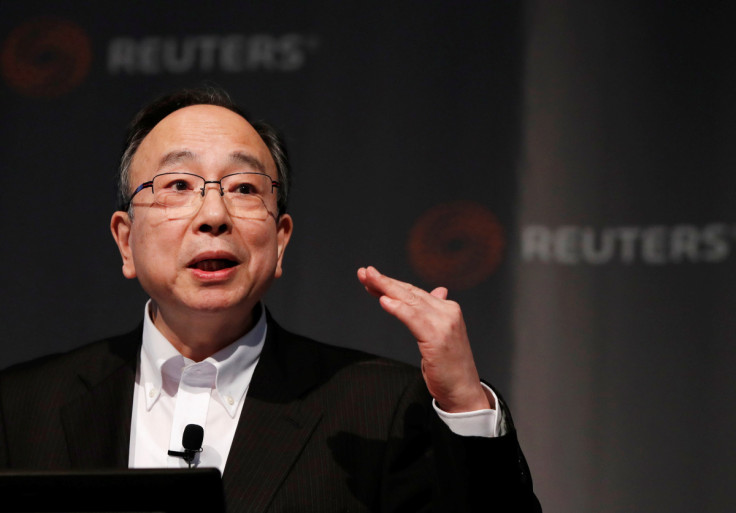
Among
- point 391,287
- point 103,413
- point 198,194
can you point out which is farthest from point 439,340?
point 103,413

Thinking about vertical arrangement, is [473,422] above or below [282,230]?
below

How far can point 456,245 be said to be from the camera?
274 cm

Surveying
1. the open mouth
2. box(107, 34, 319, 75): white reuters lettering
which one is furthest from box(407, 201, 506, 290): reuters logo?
the open mouth

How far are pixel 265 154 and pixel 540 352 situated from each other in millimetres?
1112

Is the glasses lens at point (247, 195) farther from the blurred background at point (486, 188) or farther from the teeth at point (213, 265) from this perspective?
the blurred background at point (486, 188)

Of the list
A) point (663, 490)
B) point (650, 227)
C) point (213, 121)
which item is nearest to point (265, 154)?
point (213, 121)

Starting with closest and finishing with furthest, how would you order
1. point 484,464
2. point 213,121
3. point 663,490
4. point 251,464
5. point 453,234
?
point 484,464, point 251,464, point 213,121, point 663,490, point 453,234

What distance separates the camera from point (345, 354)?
2006 mm

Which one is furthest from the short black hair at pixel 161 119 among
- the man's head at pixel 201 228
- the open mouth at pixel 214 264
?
the open mouth at pixel 214 264

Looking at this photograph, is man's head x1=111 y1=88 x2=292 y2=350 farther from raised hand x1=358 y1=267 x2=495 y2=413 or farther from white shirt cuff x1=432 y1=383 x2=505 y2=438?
white shirt cuff x1=432 y1=383 x2=505 y2=438

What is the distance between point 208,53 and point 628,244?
144cm

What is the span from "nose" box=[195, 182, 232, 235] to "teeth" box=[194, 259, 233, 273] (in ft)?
0.21

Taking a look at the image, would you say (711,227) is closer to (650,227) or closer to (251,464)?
(650,227)

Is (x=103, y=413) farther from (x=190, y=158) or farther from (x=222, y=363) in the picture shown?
(x=190, y=158)
